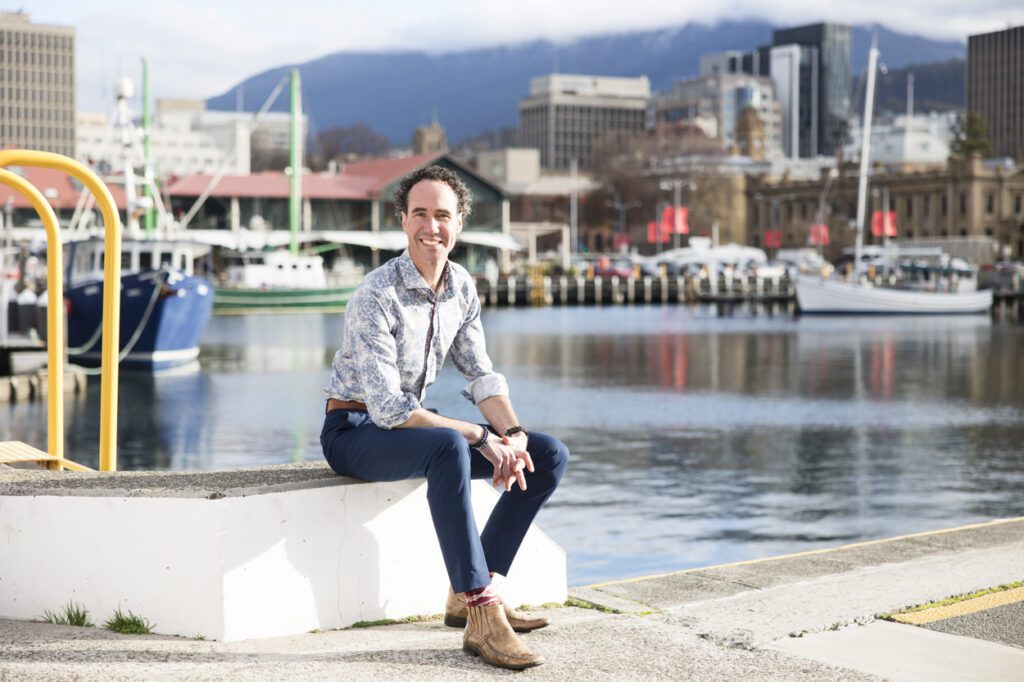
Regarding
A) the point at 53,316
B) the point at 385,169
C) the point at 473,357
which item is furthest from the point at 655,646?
the point at 385,169

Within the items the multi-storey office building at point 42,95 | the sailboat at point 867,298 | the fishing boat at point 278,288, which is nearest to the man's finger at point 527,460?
the fishing boat at point 278,288

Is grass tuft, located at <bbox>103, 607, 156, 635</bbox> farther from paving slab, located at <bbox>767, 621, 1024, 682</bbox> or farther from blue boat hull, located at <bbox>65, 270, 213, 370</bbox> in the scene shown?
blue boat hull, located at <bbox>65, 270, 213, 370</bbox>

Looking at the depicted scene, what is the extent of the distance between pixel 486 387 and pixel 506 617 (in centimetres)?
94

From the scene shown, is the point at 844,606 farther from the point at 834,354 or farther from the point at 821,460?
the point at 834,354

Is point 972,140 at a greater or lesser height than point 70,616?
greater

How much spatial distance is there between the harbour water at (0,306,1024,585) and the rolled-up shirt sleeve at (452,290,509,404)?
5.54 metres

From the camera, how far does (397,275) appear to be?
5480 mm

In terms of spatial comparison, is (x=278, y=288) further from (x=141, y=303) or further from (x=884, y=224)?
(x=884, y=224)

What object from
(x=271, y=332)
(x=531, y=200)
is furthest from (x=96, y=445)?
(x=531, y=200)

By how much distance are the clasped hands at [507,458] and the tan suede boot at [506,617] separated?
440 millimetres

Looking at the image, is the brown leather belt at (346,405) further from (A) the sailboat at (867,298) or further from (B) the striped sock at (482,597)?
(A) the sailboat at (867,298)

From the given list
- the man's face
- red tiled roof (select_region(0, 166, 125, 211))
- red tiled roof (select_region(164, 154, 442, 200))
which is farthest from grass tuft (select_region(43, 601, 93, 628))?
red tiled roof (select_region(164, 154, 442, 200))

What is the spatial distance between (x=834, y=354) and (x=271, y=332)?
72.9ft

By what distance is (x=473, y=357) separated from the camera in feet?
19.0
